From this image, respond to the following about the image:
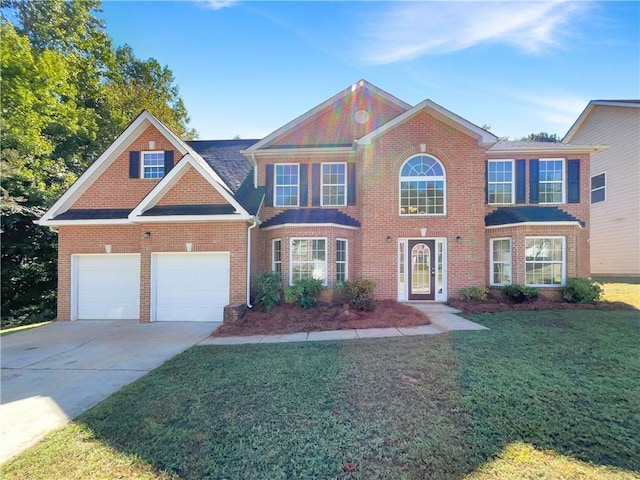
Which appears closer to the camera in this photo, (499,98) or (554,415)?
(554,415)

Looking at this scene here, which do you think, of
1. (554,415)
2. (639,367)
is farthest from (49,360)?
(639,367)

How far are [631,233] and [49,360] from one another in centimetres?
2513

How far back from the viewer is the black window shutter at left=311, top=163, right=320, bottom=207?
491 inches

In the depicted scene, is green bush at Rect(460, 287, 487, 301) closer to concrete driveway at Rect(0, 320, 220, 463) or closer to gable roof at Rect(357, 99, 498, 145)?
gable roof at Rect(357, 99, 498, 145)

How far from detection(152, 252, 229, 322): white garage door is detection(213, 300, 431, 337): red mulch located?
1.34 metres

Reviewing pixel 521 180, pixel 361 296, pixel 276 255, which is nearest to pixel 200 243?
→ pixel 276 255

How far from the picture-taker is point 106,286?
10820mm

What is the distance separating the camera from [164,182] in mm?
10195

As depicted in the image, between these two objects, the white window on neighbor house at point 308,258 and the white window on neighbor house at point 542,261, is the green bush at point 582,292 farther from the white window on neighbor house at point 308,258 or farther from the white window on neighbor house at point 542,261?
the white window on neighbor house at point 308,258

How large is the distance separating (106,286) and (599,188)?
2615cm

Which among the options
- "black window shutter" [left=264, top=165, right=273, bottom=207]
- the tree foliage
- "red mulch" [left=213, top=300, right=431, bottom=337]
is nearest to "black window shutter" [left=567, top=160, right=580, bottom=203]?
"red mulch" [left=213, top=300, right=431, bottom=337]

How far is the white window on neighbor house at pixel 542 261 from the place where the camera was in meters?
11.5

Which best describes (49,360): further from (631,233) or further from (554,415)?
(631,233)

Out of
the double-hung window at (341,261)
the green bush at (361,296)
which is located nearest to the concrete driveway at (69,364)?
the green bush at (361,296)
